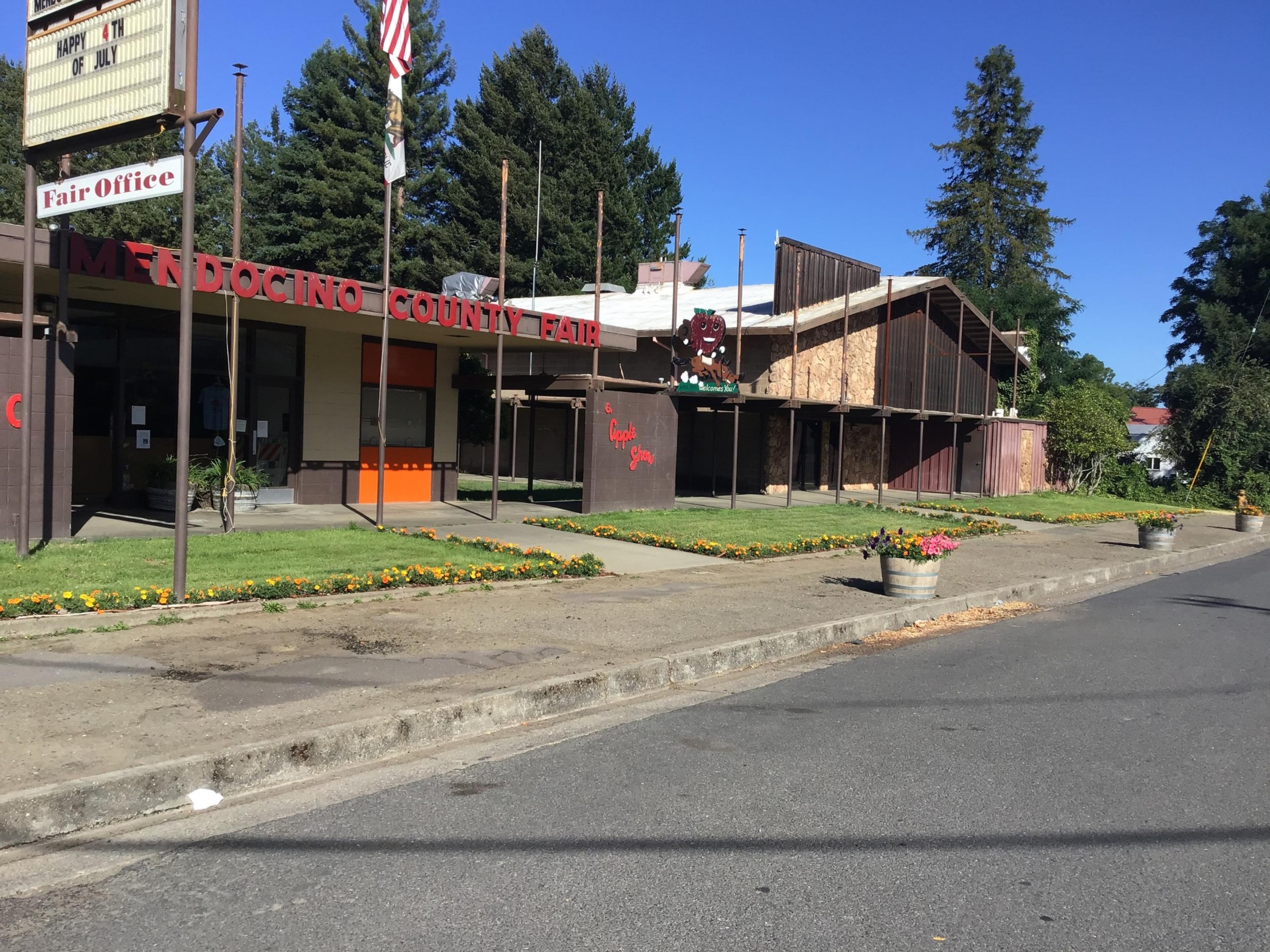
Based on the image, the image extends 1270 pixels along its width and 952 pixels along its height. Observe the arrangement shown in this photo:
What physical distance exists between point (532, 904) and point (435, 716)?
241cm

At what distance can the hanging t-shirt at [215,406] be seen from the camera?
→ 17.6m

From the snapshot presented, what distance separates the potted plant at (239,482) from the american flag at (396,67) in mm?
4947

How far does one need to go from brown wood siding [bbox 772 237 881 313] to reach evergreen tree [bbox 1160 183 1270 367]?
110 feet

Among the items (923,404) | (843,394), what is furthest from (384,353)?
(923,404)

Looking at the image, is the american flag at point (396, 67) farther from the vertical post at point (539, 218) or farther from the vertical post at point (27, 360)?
the vertical post at point (539, 218)

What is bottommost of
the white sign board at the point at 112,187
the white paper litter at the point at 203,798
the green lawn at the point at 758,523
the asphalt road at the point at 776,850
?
the white paper litter at the point at 203,798

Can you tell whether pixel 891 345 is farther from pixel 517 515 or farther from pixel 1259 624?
pixel 1259 624

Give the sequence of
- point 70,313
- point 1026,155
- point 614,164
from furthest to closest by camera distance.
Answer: point 1026,155 < point 614,164 < point 70,313

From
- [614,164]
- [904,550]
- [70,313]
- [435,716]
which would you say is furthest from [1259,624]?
[614,164]

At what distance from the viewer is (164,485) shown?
1602 centimetres

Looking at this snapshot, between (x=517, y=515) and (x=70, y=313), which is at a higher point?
(x=70, y=313)

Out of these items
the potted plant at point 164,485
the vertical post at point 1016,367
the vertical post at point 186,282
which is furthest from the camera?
the vertical post at point 1016,367

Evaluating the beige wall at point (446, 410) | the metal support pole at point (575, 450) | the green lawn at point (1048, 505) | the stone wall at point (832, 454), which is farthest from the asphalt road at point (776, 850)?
the stone wall at point (832, 454)

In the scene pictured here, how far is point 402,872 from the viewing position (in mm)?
4227
